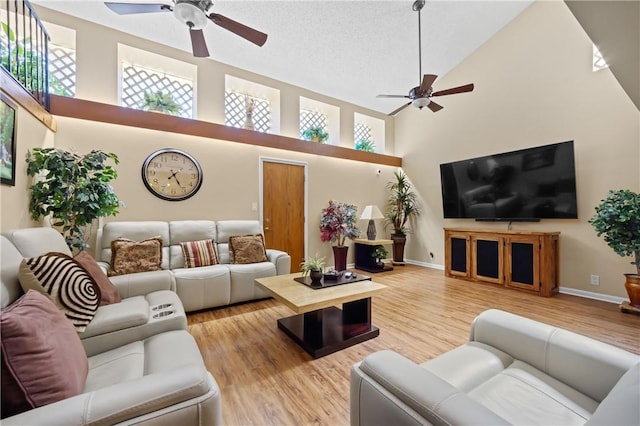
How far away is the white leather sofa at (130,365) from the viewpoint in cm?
75

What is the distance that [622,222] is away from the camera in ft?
9.37

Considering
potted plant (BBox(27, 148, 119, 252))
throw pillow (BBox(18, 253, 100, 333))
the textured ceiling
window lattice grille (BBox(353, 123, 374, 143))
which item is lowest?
throw pillow (BBox(18, 253, 100, 333))

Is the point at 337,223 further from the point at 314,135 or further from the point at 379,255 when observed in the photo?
the point at 314,135

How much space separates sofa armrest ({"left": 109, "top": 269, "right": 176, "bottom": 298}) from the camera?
241 cm

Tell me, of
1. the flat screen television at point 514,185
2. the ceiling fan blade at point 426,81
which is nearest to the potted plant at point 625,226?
the flat screen television at point 514,185

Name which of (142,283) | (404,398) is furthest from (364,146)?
(404,398)

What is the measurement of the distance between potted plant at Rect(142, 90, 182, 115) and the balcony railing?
39.2 inches

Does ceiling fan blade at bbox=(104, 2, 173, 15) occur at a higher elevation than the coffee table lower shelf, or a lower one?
higher

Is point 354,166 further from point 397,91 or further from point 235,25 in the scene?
point 235,25

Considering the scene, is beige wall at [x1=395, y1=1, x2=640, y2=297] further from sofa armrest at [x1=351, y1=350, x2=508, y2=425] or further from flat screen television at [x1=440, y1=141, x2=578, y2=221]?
sofa armrest at [x1=351, y1=350, x2=508, y2=425]

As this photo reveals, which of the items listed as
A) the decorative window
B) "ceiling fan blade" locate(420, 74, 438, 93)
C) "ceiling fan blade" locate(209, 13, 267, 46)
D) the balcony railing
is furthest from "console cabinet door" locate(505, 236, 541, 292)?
the balcony railing

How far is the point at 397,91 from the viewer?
531cm

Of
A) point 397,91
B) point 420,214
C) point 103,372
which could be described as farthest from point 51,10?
point 420,214

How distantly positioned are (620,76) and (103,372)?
3867 millimetres
